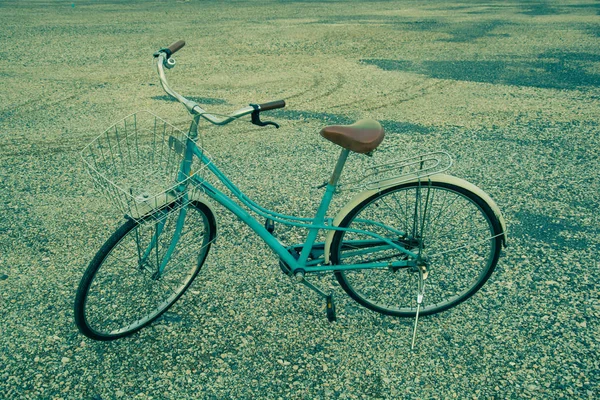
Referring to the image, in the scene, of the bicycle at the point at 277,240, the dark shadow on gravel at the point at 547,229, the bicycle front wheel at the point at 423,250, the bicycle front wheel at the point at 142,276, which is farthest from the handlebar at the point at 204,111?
the dark shadow on gravel at the point at 547,229

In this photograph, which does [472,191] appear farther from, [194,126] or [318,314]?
[194,126]

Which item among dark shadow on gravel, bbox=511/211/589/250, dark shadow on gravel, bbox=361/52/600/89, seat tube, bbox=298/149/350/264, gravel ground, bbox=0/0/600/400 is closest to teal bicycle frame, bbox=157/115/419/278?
seat tube, bbox=298/149/350/264

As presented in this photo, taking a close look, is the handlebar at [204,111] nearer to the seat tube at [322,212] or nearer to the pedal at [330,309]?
the seat tube at [322,212]

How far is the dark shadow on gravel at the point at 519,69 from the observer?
25.4 feet

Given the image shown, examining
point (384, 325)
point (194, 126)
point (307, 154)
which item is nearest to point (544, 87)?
point (307, 154)

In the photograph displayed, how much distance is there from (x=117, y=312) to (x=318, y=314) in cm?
130

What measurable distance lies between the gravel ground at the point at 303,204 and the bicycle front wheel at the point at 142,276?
0.13 m

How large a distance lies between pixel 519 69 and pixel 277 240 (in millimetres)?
7112

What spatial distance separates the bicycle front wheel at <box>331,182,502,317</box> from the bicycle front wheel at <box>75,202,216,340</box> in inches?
35.3

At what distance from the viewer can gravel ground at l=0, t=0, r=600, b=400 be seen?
9.04 ft

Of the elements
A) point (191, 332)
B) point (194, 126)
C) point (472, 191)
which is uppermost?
point (194, 126)

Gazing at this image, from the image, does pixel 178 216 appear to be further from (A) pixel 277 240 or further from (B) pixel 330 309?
(B) pixel 330 309

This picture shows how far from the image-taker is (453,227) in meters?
3.92

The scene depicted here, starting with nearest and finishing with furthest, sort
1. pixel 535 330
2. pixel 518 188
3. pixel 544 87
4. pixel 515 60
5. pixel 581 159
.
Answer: pixel 535 330 → pixel 518 188 → pixel 581 159 → pixel 544 87 → pixel 515 60
